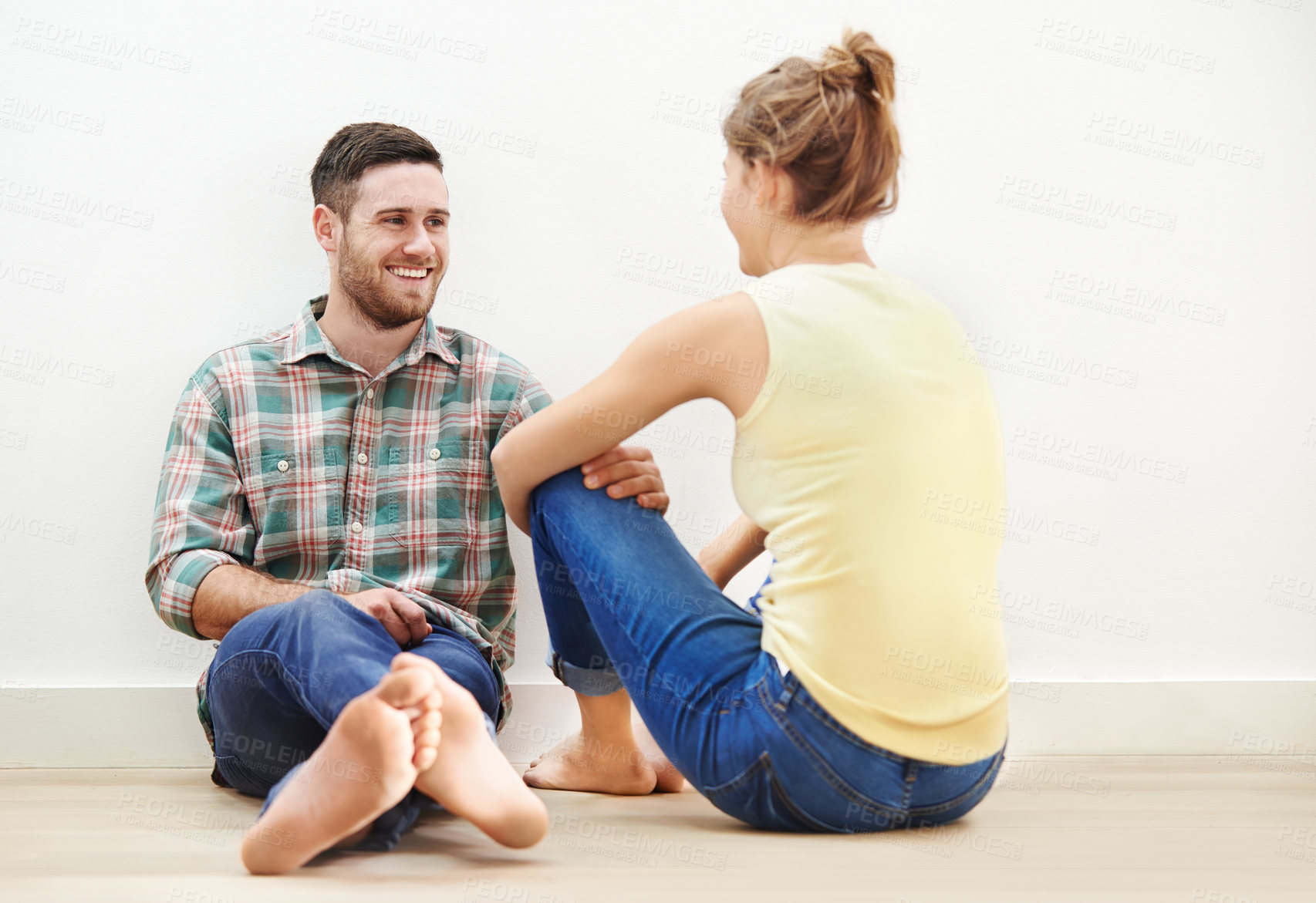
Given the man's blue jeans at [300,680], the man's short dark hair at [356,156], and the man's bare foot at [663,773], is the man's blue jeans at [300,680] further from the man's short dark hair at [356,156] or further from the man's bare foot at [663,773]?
the man's short dark hair at [356,156]

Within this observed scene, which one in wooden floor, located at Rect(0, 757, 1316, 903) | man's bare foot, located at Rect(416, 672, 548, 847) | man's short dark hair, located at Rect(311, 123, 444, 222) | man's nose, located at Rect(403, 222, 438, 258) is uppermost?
man's short dark hair, located at Rect(311, 123, 444, 222)

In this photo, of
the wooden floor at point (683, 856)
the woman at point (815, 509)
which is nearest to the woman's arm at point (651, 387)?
the woman at point (815, 509)

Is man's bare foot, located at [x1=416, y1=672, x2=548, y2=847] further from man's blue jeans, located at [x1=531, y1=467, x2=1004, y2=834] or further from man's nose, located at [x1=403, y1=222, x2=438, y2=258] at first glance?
man's nose, located at [x1=403, y1=222, x2=438, y2=258]

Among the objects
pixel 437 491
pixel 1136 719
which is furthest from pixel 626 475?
pixel 1136 719

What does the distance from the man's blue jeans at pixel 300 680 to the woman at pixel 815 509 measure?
0.82 ft

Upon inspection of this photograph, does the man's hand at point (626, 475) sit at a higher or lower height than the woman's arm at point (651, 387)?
lower

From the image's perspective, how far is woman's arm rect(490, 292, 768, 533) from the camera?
3.37 ft

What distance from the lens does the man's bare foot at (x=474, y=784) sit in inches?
37.4

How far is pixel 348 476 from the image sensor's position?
1.52 metres

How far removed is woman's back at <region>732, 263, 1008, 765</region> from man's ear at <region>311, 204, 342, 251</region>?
2.72 feet

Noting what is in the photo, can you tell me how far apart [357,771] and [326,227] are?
98 centimetres

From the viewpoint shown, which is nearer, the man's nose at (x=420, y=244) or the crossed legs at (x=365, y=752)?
the crossed legs at (x=365, y=752)

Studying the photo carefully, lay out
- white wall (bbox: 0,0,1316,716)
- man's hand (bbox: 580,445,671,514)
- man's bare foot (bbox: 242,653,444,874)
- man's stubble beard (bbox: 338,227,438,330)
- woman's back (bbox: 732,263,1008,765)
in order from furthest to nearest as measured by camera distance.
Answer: white wall (bbox: 0,0,1316,716), man's stubble beard (bbox: 338,227,438,330), man's hand (bbox: 580,445,671,514), woman's back (bbox: 732,263,1008,765), man's bare foot (bbox: 242,653,444,874)

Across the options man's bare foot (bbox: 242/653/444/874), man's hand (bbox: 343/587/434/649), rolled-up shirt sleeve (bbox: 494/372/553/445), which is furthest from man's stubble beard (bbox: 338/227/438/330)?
man's bare foot (bbox: 242/653/444/874)
